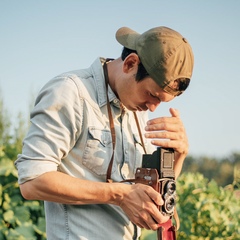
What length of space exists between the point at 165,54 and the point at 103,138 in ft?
1.38

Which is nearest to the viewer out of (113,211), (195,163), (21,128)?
(113,211)

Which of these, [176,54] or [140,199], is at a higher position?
[176,54]

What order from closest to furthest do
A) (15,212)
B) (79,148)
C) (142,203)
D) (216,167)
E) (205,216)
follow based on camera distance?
(142,203)
(79,148)
(15,212)
(205,216)
(216,167)

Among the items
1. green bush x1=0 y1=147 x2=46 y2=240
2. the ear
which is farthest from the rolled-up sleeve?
green bush x1=0 y1=147 x2=46 y2=240

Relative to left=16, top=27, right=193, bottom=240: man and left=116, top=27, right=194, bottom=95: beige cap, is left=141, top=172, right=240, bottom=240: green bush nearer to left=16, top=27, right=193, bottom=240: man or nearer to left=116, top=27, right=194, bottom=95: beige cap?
left=16, top=27, right=193, bottom=240: man

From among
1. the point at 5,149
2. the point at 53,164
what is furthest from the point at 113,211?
the point at 5,149

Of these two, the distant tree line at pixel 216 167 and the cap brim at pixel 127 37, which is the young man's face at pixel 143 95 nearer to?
the cap brim at pixel 127 37

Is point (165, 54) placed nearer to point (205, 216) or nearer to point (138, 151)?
point (138, 151)

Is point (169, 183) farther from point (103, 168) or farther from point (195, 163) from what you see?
point (195, 163)

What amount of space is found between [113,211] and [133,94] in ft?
1.59

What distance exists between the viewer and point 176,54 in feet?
7.96

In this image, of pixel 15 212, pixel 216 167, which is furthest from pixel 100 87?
pixel 216 167

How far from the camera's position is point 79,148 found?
7.95 ft

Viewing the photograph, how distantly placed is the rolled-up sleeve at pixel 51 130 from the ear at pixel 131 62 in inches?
9.1
